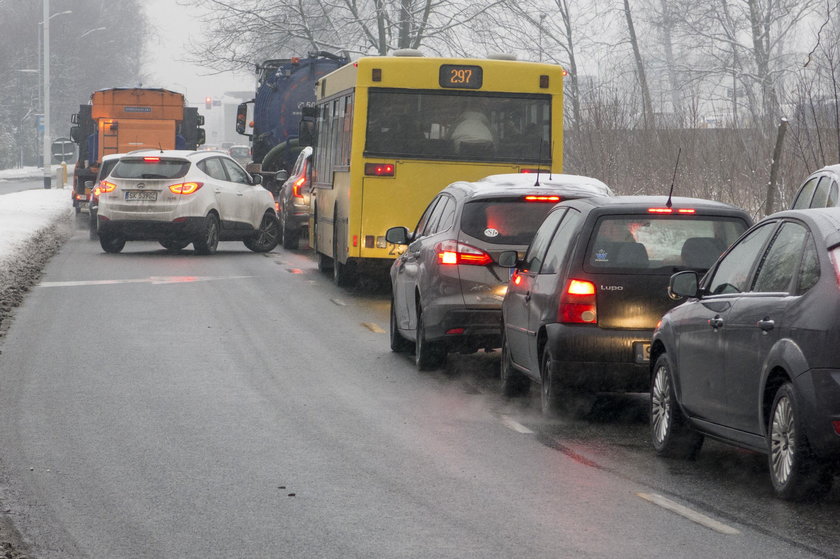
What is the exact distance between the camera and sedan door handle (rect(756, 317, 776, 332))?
7.74 m

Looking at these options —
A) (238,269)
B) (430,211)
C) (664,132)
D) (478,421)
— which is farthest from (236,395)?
(664,132)

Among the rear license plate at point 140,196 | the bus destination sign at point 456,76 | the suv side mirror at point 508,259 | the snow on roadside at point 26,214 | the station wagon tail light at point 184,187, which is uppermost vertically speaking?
the bus destination sign at point 456,76

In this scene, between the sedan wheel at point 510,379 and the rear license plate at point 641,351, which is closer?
the rear license plate at point 641,351

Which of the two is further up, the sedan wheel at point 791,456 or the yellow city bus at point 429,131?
the yellow city bus at point 429,131

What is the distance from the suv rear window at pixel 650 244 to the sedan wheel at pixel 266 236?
18.7 meters

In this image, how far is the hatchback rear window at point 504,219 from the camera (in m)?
12.9

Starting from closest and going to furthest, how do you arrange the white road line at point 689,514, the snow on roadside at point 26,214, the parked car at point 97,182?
1. the white road line at point 689,514
2. the snow on roadside at point 26,214
3. the parked car at point 97,182

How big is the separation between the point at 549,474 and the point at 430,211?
6.12m

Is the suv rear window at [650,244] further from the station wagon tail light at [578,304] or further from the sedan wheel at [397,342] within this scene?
the sedan wheel at [397,342]

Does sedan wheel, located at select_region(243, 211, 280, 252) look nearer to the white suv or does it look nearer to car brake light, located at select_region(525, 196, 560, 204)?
the white suv

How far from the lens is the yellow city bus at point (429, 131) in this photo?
19.6 meters

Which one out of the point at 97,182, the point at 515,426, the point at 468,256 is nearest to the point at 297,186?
the point at 97,182

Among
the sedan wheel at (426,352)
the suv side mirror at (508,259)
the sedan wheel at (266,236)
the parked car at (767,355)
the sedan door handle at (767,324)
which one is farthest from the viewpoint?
the sedan wheel at (266,236)

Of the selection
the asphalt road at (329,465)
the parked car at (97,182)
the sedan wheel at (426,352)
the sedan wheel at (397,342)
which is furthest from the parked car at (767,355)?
the parked car at (97,182)
